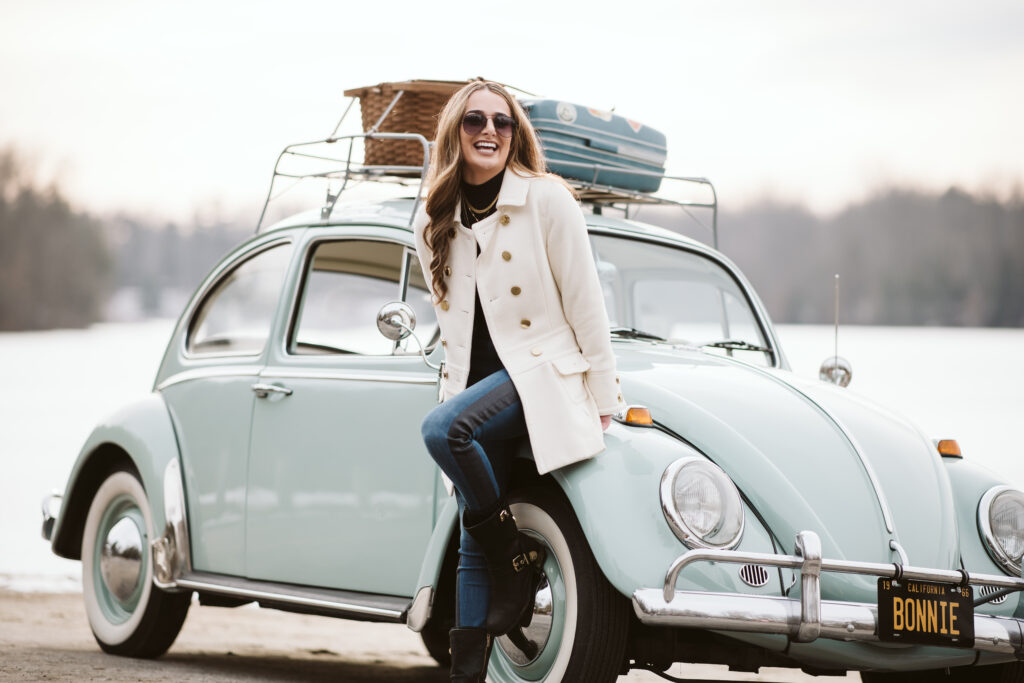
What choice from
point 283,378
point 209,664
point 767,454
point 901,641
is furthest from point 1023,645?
point 209,664

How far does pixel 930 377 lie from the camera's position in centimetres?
1609

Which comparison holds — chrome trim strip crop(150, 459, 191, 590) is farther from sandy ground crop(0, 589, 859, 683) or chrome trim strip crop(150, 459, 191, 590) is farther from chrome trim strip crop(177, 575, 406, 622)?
sandy ground crop(0, 589, 859, 683)

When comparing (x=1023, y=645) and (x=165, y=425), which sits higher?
(x=165, y=425)

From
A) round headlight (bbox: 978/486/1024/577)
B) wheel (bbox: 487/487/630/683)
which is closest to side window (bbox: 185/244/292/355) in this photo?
wheel (bbox: 487/487/630/683)

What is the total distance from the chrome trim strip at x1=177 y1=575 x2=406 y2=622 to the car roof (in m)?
1.47

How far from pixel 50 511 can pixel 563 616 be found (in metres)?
3.61

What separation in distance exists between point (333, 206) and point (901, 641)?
3083mm

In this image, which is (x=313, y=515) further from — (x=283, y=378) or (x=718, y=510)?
(x=718, y=510)

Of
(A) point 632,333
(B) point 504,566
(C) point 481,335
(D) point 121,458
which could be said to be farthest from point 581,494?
(D) point 121,458

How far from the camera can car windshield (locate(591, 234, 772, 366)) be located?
5.31 meters

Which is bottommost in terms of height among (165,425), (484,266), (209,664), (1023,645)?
(209,664)

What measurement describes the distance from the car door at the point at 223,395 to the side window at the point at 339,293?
0.52 ft

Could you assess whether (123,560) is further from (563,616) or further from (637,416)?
(637,416)

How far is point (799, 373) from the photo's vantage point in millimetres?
5051
